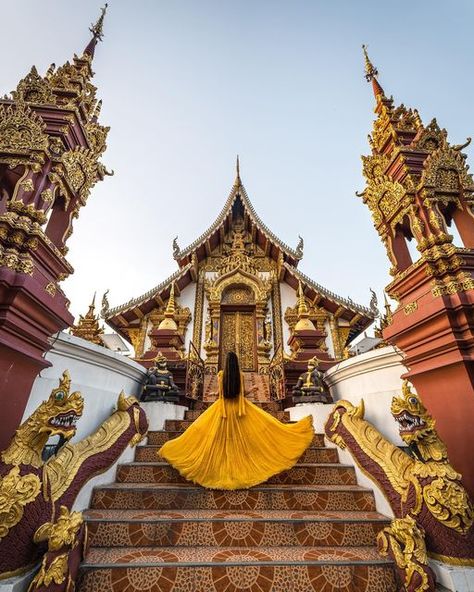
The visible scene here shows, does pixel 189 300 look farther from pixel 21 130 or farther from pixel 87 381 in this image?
pixel 21 130

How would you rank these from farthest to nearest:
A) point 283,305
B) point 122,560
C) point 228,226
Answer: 1. point 228,226
2. point 283,305
3. point 122,560

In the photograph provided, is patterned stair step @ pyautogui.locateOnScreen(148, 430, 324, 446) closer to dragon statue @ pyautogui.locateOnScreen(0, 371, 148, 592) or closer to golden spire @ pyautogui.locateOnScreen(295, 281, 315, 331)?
dragon statue @ pyautogui.locateOnScreen(0, 371, 148, 592)

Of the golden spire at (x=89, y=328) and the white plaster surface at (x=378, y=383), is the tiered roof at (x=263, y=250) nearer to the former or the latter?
the golden spire at (x=89, y=328)

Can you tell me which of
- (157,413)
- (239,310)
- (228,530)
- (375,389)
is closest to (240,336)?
(239,310)

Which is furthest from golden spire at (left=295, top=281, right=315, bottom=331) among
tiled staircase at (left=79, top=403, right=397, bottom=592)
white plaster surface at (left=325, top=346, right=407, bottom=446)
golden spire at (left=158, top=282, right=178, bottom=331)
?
tiled staircase at (left=79, top=403, right=397, bottom=592)

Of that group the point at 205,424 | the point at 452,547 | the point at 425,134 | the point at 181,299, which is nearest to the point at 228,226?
the point at 181,299

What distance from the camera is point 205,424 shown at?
9.77 feet

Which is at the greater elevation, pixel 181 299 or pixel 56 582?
pixel 181 299

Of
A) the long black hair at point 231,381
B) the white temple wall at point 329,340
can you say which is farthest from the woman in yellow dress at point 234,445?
the white temple wall at point 329,340

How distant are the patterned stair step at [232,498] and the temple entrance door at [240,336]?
14.9 ft

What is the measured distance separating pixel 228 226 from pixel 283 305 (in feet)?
11.8

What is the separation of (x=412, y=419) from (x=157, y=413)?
3092mm

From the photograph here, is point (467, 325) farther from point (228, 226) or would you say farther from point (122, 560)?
point (228, 226)

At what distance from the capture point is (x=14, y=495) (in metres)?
1.52
